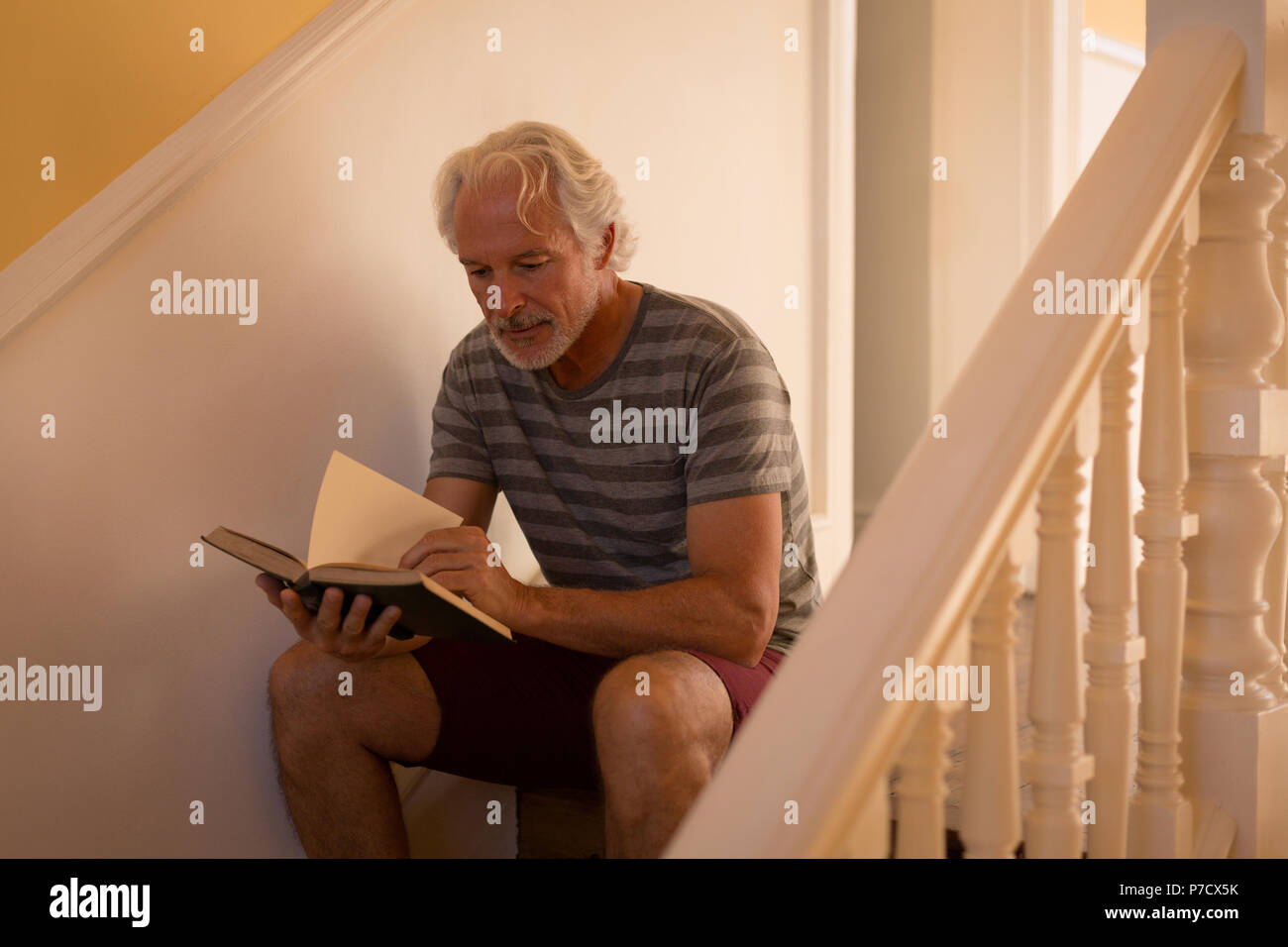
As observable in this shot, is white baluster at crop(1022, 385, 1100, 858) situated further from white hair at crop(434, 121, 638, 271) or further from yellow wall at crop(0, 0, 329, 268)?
yellow wall at crop(0, 0, 329, 268)

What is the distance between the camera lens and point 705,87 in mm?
2398

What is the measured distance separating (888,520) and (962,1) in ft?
10.5

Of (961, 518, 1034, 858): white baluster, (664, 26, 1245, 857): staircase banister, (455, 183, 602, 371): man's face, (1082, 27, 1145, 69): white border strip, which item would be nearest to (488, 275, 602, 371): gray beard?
(455, 183, 602, 371): man's face

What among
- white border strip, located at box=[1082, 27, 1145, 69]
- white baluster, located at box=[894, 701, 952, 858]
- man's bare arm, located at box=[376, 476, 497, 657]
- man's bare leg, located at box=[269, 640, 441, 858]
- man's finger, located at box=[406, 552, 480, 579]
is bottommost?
man's bare leg, located at box=[269, 640, 441, 858]

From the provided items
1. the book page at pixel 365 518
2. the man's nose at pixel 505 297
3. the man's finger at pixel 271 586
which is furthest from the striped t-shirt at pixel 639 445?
the man's finger at pixel 271 586

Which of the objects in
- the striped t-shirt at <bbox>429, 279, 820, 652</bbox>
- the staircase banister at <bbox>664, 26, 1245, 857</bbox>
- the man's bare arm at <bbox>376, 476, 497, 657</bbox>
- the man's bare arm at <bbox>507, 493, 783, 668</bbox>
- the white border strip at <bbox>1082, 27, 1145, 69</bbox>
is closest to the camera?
the staircase banister at <bbox>664, 26, 1245, 857</bbox>

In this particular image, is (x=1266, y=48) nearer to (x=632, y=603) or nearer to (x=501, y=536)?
(x=632, y=603)

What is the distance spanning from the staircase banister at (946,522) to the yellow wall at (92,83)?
3.75 feet

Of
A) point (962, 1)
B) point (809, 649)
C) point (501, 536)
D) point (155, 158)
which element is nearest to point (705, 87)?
point (501, 536)

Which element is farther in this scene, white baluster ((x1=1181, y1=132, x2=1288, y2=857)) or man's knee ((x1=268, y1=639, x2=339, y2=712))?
man's knee ((x1=268, y1=639, x2=339, y2=712))

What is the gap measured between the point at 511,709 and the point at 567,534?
0.89ft

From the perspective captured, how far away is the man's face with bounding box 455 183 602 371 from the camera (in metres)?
1.64

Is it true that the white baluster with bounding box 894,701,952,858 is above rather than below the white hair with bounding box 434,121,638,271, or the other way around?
below

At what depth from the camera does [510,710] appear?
1.60 m
